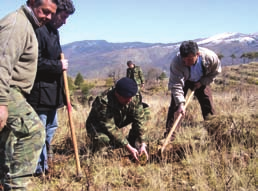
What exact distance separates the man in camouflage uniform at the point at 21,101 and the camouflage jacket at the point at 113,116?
1.34m

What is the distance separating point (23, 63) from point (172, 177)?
181 cm

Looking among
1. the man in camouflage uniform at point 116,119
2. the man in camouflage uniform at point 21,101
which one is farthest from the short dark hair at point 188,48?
the man in camouflage uniform at point 21,101

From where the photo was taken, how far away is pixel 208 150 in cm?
402

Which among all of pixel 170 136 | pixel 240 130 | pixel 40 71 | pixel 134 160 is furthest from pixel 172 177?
pixel 40 71

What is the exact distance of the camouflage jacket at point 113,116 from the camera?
13.4 feet

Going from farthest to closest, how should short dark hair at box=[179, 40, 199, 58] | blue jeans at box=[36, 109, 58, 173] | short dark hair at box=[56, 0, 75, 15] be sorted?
short dark hair at box=[179, 40, 199, 58] < blue jeans at box=[36, 109, 58, 173] < short dark hair at box=[56, 0, 75, 15]

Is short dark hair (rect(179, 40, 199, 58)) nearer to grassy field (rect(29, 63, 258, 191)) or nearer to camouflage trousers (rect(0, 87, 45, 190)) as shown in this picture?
grassy field (rect(29, 63, 258, 191))

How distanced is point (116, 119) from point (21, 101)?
5.84 feet

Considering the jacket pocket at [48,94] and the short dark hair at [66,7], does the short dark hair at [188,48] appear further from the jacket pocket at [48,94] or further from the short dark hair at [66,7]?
the jacket pocket at [48,94]

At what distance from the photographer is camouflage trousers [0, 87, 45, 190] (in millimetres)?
2684

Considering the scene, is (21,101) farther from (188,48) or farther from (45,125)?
(188,48)

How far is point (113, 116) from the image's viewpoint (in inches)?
166

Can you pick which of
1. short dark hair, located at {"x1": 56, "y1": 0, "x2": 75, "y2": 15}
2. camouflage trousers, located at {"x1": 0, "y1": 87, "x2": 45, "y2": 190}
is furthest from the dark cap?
camouflage trousers, located at {"x1": 0, "y1": 87, "x2": 45, "y2": 190}

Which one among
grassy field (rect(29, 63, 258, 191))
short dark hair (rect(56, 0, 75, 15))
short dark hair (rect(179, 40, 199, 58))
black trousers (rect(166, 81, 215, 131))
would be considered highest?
short dark hair (rect(56, 0, 75, 15))
